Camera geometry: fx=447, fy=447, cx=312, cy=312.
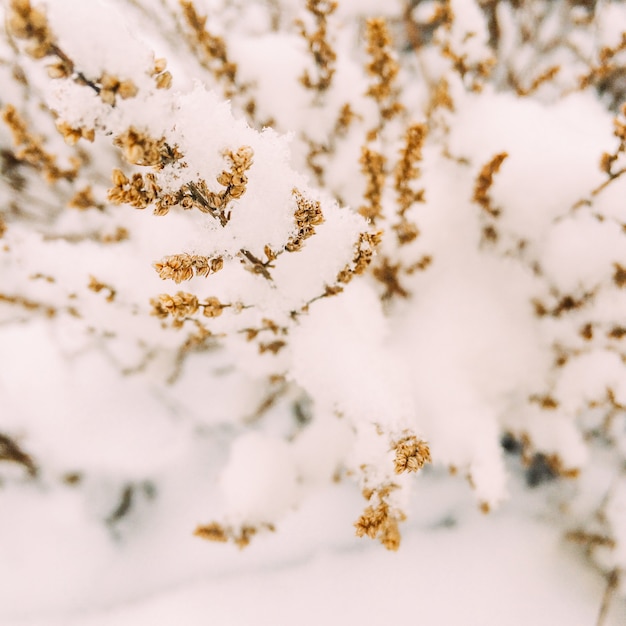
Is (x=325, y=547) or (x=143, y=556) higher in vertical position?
(x=143, y=556)

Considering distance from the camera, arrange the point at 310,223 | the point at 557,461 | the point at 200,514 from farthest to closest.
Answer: the point at 200,514 < the point at 557,461 < the point at 310,223

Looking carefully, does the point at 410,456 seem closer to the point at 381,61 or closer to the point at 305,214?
the point at 305,214

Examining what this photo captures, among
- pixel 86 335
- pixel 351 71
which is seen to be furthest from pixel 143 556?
pixel 351 71

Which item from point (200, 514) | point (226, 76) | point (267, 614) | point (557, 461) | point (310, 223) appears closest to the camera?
point (310, 223)

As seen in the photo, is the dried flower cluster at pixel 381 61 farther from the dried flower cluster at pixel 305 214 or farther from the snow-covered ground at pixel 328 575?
the snow-covered ground at pixel 328 575

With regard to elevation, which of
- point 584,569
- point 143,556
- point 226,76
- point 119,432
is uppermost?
point 226,76

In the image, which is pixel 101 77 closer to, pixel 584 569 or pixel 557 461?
pixel 557 461

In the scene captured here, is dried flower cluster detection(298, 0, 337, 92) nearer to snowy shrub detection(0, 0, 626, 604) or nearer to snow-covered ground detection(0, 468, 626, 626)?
snowy shrub detection(0, 0, 626, 604)

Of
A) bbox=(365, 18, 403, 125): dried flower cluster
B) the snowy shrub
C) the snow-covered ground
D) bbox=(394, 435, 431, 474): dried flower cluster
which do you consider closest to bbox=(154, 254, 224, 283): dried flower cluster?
the snowy shrub

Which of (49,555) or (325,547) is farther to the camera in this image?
(49,555)
